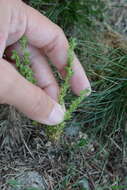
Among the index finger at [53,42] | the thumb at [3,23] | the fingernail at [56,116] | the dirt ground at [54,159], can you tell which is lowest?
the dirt ground at [54,159]

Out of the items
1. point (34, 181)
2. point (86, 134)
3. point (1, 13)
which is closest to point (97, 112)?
point (86, 134)

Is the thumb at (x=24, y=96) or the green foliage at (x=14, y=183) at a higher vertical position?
the thumb at (x=24, y=96)

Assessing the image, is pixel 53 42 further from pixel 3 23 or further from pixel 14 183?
pixel 14 183

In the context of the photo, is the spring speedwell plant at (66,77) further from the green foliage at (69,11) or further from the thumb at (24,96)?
the green foliage at (69,11)

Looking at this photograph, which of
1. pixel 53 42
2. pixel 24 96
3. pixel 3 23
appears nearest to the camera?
pixel 24 96

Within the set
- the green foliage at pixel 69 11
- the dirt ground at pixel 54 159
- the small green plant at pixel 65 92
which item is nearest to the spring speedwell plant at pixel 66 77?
the small green plant at pixel 65 92

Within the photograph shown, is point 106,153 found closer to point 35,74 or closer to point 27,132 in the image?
point 27,132

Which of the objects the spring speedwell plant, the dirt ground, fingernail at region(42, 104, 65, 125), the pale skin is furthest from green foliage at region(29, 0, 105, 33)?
fingernail at region(42, 104, 65, 125)

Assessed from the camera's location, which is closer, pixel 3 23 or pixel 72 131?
pixel 3 23

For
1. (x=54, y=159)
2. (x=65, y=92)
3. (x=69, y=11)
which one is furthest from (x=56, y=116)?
(x=69, y=11)
